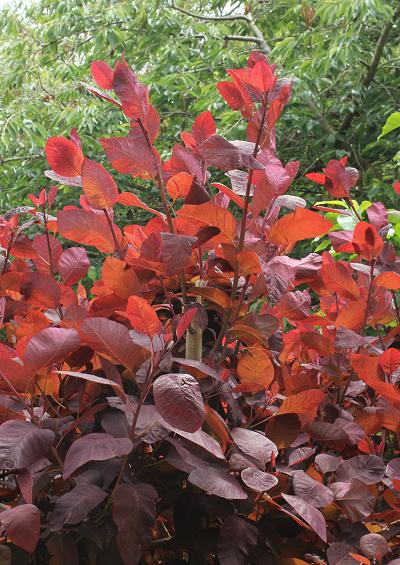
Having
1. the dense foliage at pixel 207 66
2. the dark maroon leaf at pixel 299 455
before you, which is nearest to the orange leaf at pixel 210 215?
the dark maroon leaf at pixel 299 455

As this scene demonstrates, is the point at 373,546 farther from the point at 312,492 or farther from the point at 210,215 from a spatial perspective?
the point at 210,215

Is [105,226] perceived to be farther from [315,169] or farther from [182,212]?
[315,169]

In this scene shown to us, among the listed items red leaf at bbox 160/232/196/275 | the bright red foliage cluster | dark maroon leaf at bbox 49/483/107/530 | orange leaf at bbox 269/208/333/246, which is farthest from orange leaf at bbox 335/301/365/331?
dark maroon leaf at bbox 49/483/107/530

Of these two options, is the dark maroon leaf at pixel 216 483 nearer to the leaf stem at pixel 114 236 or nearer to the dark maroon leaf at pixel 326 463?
the dark maroon leaf at pixel 326 463

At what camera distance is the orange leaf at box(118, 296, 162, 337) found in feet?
1.92

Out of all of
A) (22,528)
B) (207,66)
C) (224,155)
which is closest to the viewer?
(22,528)

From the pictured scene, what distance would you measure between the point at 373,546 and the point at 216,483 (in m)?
0.14

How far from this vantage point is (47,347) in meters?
0.60

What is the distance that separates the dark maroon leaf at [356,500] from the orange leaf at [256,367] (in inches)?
4.8

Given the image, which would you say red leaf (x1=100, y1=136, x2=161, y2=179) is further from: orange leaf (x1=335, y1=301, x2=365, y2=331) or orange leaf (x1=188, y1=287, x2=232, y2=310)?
orange leaf (x1=335, y1=301, x2=365, y2=331)

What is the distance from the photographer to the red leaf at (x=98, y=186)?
Result: 2.32ft

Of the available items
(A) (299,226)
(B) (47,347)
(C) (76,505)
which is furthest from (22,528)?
(A) (299,226)

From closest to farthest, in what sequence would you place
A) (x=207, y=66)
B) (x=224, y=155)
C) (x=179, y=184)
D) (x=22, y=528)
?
(x=22, y=528) → (x=224, y=155) → (x=179, y=184) → (x=207, y=66)

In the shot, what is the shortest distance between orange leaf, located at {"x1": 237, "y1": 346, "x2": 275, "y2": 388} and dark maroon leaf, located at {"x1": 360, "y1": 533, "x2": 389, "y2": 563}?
0.56 feet
